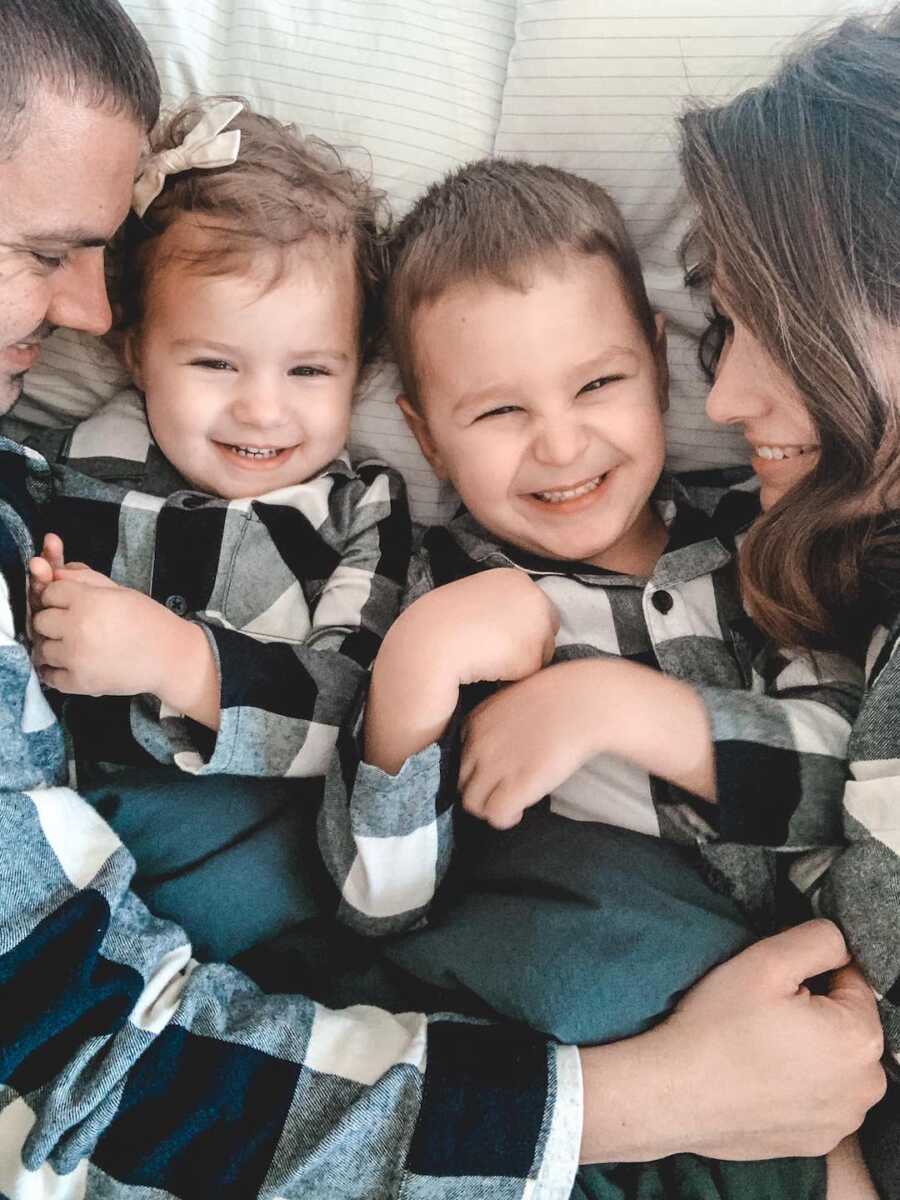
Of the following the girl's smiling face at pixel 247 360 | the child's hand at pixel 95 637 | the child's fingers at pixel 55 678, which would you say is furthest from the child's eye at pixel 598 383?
the child's fingers at pixel 55 678

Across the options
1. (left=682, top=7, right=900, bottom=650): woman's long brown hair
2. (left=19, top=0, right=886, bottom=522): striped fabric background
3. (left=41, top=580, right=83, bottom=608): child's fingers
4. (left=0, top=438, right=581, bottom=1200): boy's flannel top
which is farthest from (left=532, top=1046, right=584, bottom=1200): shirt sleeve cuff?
(left=19, top=0, right=886, bottom=522): striped fabric background

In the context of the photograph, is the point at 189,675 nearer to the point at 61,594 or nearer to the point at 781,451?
the point at 61,594

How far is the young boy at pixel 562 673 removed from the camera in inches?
38.5

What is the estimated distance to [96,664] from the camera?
1030 millimetres

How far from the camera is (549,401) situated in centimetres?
113

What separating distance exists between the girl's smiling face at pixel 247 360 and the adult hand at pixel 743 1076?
2.40 ft

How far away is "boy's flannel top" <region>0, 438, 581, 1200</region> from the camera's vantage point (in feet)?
2.79

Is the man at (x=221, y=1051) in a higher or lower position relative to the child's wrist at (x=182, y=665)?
lower

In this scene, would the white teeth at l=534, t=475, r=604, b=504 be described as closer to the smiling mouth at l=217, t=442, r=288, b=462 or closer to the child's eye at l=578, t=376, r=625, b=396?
the child's eye at l=578, t=376, r=625, b=396

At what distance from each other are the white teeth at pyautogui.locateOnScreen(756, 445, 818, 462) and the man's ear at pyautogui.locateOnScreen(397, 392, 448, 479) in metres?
0.39

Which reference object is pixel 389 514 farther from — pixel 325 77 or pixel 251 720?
pixel 325 77

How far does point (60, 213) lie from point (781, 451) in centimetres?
70

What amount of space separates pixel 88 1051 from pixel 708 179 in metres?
0.91

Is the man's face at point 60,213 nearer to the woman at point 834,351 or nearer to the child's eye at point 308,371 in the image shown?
the child's eye at point 308,371
